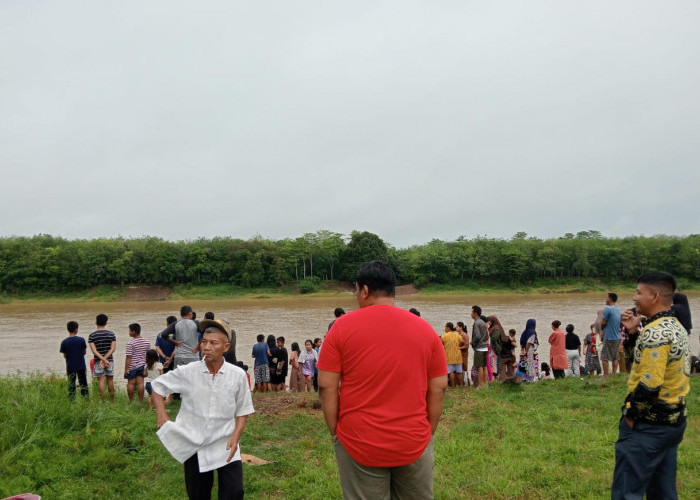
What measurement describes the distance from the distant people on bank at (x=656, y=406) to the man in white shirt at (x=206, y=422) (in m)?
2.53

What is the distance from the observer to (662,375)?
2.74 metres

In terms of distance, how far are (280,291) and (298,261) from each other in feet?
26.5

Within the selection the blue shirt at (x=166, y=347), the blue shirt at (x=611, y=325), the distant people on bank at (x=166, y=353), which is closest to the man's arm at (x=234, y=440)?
the distant people on bank at (x=166, y=353)

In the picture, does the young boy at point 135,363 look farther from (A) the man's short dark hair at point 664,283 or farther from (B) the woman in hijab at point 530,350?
(A) the man's short dark hair at point 664,283

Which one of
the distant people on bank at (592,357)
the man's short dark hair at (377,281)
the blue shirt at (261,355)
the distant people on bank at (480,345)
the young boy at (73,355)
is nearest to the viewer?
the man's short dark hair at (377,281)

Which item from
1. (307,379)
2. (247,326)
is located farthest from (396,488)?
(247,326)

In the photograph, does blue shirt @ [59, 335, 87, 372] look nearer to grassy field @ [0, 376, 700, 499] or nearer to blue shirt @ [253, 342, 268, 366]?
grassy field @ [0, 376, 700, 499]

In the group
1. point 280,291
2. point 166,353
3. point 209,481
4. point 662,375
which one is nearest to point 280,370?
point 166,353

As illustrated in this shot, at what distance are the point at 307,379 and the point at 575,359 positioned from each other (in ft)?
20.9

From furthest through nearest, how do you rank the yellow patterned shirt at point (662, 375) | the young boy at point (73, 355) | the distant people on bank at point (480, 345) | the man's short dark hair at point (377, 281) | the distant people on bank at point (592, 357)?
the distant people on bank at point (592, 357), the distant people on bank at point (480, 345), the young boy at point (73, 355), the yellow patterned shirt at point (662, 375), the man's short dark hair at point (377, 281)

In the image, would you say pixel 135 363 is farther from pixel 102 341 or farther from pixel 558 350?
pixel 558 350

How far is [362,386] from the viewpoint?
232 centimetres

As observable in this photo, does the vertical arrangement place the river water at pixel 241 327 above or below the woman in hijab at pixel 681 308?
below

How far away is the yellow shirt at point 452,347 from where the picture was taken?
8906mm
